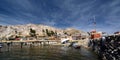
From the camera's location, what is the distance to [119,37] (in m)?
29.2

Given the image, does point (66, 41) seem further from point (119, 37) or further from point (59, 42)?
point (119, 37)

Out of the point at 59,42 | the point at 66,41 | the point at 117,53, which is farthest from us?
the point at 59,42

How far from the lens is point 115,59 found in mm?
29562

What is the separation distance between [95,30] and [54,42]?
73333mm

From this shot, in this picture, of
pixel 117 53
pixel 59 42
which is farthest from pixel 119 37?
pixel 59 42

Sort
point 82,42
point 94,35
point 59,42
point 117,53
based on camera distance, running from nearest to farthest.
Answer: point 117,53 → point 94,35 → point 82,42 → point 59,42

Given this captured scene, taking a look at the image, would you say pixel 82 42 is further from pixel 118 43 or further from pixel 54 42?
pixel 118 43

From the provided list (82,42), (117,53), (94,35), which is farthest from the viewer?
(82,42)

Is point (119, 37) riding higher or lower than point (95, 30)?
lower

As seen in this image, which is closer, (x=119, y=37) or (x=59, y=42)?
(x=119, y=37)

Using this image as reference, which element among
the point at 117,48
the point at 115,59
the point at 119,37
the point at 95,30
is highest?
the point at 95,30

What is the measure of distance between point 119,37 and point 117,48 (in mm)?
2233

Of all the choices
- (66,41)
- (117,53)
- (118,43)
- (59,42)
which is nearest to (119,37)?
(118,43)

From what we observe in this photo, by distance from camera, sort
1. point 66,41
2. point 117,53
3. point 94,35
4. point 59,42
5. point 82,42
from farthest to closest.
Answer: point 59,42 < point 66,41 < point 82,42 < point 94,35 < point 117,53
